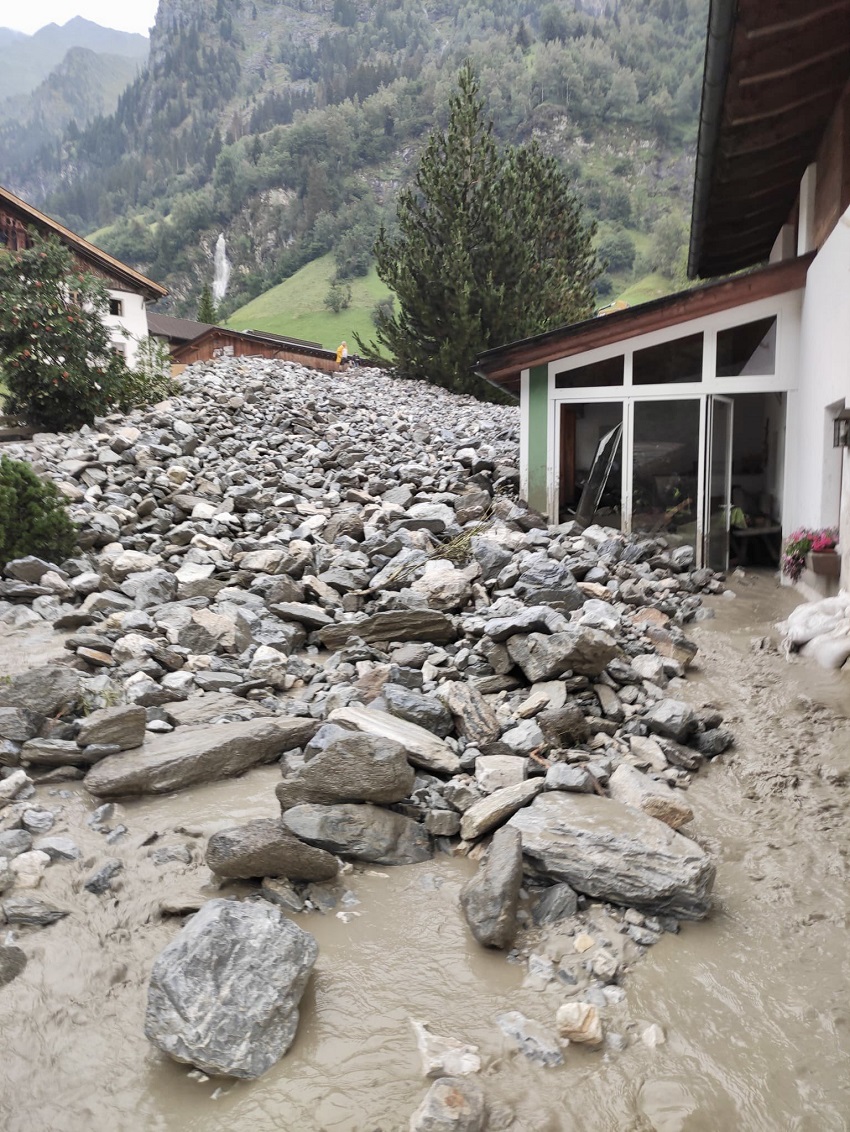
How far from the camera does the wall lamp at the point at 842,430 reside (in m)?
7.00

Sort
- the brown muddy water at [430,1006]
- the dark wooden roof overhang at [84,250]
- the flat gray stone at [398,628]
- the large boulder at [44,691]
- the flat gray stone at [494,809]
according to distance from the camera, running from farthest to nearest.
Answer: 1. the dark wooden roof overhang at [84,250]
2. the flat gray stone at [398,628]
3. the large boulder at [44,691]
4. the flat gray stone at [494,809]
5. the brown muddy water at [430,1006]

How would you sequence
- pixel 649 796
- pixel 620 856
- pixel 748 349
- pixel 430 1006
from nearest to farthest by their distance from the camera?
1. pixel 430 1006
2. pixel 620 856
3. pixel 649 796
4. pixel 748 349

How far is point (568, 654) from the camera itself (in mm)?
5781

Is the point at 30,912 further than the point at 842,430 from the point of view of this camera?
No

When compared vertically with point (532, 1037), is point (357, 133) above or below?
above

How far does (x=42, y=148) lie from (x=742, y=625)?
184 metres

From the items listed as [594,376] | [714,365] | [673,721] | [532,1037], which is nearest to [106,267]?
[594,376]

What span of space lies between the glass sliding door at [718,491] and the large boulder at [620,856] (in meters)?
6.75

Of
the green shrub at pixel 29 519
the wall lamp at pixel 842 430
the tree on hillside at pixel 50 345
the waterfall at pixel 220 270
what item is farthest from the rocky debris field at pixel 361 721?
the waterfall at pixel 220 270

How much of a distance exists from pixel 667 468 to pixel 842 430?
315 centimetres

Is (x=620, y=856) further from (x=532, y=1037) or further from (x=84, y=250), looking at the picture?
(x=84, y=250)

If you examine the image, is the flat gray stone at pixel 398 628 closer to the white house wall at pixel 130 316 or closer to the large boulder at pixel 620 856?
the large boulder at pixel 620 856

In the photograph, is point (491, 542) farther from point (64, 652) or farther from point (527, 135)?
point (527, 135)

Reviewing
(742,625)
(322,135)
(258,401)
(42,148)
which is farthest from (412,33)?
(742,625)
